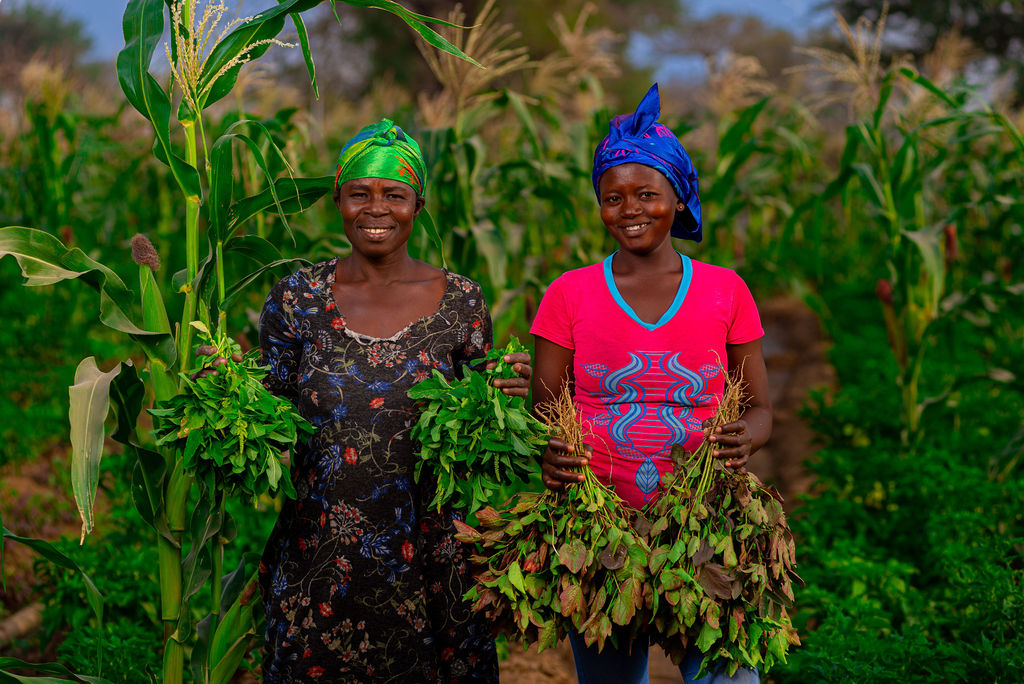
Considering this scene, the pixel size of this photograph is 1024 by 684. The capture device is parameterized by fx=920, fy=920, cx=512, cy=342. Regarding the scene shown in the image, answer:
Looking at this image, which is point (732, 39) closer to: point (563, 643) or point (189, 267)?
point (563, 643)

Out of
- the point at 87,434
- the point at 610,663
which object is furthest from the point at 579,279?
the point at 87,434

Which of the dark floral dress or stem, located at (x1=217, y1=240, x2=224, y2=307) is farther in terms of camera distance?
stem, located at (x1=217, y1=240, x2=224, y2=307)

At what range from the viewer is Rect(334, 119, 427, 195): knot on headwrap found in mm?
2379

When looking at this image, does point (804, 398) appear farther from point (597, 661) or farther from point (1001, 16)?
point (1001, 16)

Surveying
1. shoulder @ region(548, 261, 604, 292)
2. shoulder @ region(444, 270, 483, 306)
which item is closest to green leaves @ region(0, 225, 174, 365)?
shoulder @ region(444, 270, 483, 306)

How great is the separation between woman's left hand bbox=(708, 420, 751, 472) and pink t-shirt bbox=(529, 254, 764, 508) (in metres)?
0.13

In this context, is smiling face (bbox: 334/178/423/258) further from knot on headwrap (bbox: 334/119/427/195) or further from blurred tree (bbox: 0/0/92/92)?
blurred tree (bbox: 0/0/92/92)

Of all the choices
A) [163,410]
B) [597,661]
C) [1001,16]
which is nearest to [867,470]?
[597,661]

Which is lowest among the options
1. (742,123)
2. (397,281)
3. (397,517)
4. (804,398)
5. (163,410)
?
(804,398)

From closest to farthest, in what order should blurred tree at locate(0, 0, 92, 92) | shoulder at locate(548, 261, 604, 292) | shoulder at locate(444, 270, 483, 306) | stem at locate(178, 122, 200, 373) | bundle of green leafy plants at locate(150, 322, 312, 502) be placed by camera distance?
bundle of green leafy plants at locate(150, 322, 312, 502)
shoulder at locate(548, 261, 604, 292)
shoulder at locate(444, 270, 483, 306)
stem at locate(178, 122, 200, 373)
blurred tree at locate(0, 0, 92, 92)

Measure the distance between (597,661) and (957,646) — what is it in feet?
4.22

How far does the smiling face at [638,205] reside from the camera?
7.38 feet

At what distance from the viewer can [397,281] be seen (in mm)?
2453

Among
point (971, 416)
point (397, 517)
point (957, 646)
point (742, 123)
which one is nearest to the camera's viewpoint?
point (397, 517)
